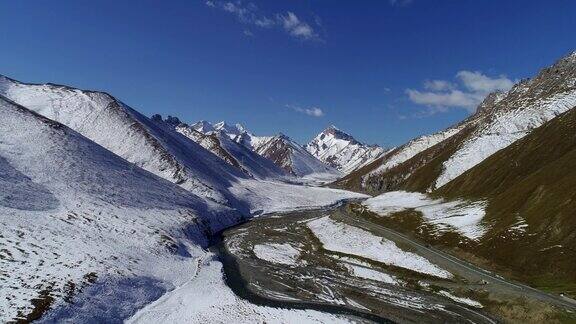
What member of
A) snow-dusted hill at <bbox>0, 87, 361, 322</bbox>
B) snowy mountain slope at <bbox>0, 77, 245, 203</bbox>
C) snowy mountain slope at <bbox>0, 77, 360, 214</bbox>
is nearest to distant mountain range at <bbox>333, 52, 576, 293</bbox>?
snow-dusted hill at <bbox>0, 87, 361, 322</bbox>

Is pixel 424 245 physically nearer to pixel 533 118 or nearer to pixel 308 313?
pixel 308 313

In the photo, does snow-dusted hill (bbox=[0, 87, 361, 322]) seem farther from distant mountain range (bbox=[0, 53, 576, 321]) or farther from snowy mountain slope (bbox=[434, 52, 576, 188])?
snowy mountain slope (bbox=[434, 52, 576, 188])

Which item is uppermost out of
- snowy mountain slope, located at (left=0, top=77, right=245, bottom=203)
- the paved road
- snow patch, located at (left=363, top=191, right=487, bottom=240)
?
snowy mountain slope, located at (left=0, top=77, right=245, bottom=203)

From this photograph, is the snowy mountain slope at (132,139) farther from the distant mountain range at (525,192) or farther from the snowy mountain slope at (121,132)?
the distant mountain range at (525,192)

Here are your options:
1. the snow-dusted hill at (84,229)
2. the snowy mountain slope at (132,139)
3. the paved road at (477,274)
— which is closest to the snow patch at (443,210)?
the paved road at (477,274)

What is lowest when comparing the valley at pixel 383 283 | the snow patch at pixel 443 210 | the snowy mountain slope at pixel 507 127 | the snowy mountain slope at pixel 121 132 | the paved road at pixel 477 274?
the valley at pixel 383 283

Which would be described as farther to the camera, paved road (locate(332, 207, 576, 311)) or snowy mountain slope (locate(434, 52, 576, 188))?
snowy mountain slope (locate(434, 52, 576, 188))
